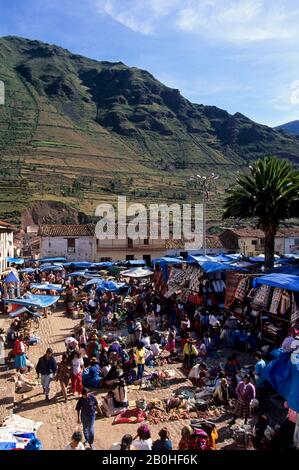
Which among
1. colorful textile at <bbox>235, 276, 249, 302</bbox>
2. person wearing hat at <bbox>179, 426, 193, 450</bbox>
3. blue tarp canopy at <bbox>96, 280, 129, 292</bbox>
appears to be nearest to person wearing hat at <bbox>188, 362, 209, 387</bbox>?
colorful textile at <bbox>235, 276, 249, 302</bbox>

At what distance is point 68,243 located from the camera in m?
54.7

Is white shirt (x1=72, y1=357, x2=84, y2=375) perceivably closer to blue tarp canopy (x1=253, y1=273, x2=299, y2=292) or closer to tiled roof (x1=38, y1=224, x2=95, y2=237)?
blue tarp canopy (x1=253, y1=273, x2=299, y2=292)

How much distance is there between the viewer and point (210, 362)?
14867 millimetres

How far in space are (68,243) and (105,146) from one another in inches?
3872

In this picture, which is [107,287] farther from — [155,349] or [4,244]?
[4,244]

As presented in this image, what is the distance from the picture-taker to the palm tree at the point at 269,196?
20.3m

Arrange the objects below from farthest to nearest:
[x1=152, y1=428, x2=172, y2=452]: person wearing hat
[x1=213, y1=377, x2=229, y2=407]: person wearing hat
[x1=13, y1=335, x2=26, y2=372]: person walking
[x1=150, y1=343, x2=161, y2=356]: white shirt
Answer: [x1=150, y1=343, x2=161, y2=356]: white shirt < [x1=13, y1=335, x2=26, y2=372]: person walking < [x1=213, y1=377, x2=229, y2=407]: person wearing hat < [x1=152, y1=428, x2=172, y2=452]: person wearing hat

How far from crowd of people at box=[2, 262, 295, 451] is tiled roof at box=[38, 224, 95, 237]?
30939mm

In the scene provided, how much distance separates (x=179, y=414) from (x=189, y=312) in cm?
871

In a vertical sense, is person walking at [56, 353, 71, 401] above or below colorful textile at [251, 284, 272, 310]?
below

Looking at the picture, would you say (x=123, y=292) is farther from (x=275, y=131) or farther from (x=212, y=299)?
(x=275, y=131)

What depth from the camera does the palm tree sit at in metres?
20.3

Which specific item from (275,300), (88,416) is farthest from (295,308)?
(88,416)

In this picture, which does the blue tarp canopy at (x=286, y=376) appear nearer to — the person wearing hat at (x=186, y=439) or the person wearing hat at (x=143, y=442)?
the person wearing hat at (x=186, y=439)
